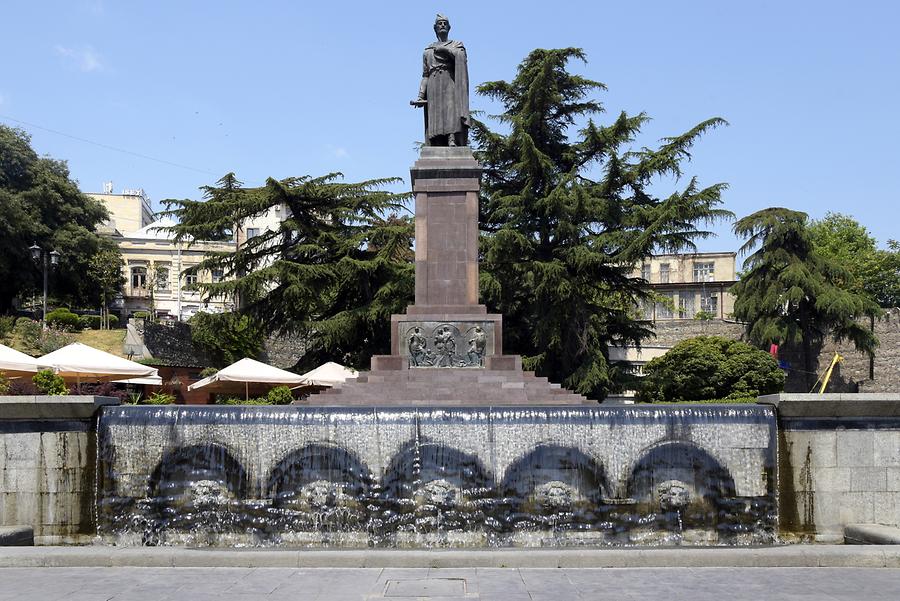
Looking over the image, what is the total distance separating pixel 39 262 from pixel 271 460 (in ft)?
134

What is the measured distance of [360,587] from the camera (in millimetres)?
8500

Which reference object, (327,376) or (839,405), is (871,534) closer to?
(839,405)

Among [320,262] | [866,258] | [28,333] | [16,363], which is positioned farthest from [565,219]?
[866,258]

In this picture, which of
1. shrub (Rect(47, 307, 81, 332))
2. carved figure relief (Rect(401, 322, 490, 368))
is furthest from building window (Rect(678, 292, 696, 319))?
carved figure relief (Rect(401, 322, 490, 368))

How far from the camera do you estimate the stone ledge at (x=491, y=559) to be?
9.43 metres

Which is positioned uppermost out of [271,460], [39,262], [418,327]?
[39,262]

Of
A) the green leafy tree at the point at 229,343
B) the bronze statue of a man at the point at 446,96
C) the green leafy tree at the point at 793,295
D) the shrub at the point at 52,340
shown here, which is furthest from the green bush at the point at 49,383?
the green leafy tree at the point at 793,295

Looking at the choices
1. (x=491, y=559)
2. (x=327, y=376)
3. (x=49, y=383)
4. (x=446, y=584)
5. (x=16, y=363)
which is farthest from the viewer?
(x=327, y=376)

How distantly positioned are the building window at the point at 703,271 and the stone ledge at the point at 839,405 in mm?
65782

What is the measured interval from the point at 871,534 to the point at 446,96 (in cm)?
1317

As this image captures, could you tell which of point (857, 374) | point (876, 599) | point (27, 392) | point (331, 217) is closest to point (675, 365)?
point (331, 217)

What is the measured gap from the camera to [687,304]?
2694 inches

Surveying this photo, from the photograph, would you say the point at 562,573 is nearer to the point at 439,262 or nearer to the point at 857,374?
the point at 439,262

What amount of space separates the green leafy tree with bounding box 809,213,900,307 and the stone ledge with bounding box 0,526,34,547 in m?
60.0
